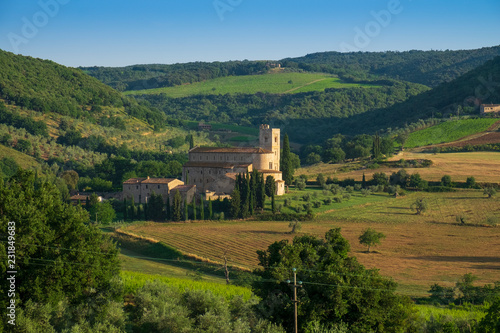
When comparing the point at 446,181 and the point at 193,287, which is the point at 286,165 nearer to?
the point at 446,181

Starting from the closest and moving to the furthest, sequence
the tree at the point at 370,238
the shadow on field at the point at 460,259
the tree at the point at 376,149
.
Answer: the shadow on field at the point at 460,259, the tree at the point at 370,238, the tree at the point at 376,149

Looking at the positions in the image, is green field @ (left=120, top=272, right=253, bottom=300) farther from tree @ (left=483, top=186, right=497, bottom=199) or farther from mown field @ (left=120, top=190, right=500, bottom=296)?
tree @ (left=483, top=186, right=497, bottom=199)

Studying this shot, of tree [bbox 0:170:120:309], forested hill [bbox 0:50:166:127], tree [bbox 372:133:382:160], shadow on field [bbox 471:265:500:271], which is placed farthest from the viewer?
forested hill [bbox 0:50:166:127]

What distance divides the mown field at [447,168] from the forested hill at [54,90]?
48.9 meters

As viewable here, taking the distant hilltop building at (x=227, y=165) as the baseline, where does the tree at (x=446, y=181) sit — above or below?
below

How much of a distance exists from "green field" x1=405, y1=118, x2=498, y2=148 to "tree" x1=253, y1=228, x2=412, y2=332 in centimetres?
8011

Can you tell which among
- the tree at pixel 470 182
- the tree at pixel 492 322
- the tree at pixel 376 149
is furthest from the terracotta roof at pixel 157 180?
the tree at pixel 492 322

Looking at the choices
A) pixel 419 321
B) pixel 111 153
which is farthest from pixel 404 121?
pixel 419 321

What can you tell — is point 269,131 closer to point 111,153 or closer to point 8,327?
point 111,153

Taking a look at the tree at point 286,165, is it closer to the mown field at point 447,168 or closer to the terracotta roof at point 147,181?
the mown field at point 447,168

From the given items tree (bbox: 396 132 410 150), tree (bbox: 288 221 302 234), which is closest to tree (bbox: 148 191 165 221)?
tree (bbox: 288 221 302 234)

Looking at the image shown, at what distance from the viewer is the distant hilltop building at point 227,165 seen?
67688 mm

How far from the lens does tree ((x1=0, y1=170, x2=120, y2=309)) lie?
2584 centimetres

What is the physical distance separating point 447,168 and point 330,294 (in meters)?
62.6
